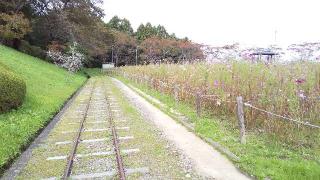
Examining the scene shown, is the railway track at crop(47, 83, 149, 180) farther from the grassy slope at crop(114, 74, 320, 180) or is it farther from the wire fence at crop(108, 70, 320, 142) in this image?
the wire fence at crop(108, 70, 320, 142)

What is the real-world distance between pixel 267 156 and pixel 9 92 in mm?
8990

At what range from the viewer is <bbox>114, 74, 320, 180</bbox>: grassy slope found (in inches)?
270

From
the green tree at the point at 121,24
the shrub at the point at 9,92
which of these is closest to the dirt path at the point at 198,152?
the shrub at the point at 9,92

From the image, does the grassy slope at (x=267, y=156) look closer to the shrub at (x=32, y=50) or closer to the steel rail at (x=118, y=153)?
the steel rail at (x=118, y=153)

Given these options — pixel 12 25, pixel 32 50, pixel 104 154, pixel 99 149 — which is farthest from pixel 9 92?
pixel 32 50

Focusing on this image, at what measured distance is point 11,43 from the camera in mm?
40844

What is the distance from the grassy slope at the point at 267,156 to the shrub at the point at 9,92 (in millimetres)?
6445

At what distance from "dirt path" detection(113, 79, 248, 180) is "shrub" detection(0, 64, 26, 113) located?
4739 mm

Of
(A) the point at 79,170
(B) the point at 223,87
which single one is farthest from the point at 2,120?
(B) the point at 223,87

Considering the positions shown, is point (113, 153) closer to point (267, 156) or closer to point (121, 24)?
point (267, 156)

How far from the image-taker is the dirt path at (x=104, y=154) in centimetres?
771

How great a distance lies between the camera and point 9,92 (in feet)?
43.7

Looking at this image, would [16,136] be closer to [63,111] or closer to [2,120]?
[2,120]

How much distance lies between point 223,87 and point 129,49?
66.4 m
